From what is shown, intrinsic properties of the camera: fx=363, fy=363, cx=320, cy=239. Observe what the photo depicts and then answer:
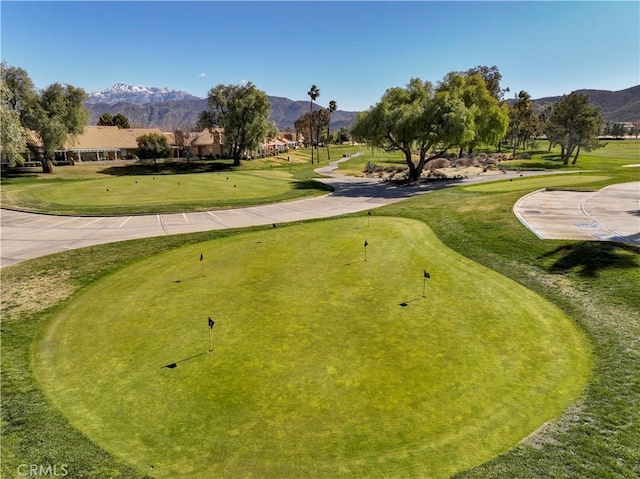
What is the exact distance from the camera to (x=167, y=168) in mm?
→ 84625

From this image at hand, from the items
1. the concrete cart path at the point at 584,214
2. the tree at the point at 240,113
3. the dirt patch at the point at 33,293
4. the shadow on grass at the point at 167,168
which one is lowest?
the dirt patch at the point at 33,293

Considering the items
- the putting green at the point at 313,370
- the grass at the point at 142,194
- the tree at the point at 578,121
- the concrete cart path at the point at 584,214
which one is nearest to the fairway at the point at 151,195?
the grass at the point at 142,194

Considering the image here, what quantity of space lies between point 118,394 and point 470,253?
16713 mm

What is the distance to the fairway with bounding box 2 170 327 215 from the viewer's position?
1471 inches

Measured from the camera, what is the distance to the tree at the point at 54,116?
6456cm

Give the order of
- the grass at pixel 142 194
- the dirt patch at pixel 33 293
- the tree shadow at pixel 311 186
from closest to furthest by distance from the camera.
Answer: the dirt patch at pixel 33 293, the grass at pixel 142 194, the tree shadow at pixel 311 186

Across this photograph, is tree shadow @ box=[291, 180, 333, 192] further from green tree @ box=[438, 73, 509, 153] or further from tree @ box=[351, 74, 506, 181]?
green tree @ box=[438, 73, 509, 153]

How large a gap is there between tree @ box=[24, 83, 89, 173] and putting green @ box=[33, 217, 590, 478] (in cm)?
6613

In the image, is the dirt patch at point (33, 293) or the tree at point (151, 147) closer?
the dirt patch at point (33, 293)

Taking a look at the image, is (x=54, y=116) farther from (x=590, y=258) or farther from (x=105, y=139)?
(x=590, y=258)

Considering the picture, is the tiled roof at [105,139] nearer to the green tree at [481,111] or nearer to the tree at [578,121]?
the green tree at [481,111]

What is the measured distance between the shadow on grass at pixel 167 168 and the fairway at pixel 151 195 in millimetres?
24741

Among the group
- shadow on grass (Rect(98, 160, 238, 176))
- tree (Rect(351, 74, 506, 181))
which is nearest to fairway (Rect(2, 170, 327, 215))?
tree (Rect(351, 74, 506, 181))

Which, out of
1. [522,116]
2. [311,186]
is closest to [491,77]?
[522,116]
